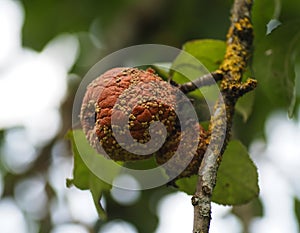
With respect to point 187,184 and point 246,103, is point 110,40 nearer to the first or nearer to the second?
point 246,103

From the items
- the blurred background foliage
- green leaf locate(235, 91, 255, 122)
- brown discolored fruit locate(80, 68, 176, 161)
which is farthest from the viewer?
the blurred background foliage

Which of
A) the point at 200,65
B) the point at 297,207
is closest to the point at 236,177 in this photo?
the point at 200,65

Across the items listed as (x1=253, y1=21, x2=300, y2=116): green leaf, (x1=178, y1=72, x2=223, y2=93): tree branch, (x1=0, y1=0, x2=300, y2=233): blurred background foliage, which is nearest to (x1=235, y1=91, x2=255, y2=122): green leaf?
(x1=253, y1=21, x2=300, y2=116): green leaf

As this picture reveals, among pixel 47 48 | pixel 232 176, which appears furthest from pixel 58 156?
pixel 232 176

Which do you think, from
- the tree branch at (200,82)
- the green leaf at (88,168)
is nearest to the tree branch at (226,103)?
the tree branch at (200,82)

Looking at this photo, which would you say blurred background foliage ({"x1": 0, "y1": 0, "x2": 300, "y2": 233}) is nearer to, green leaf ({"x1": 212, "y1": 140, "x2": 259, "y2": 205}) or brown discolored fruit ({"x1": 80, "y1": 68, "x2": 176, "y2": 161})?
green leaf ({"x1": 212, "y1": 140, "x2": 259, "y2": 205})

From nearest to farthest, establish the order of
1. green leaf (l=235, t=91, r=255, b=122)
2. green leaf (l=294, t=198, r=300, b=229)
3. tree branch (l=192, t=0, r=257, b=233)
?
tree branch (l=192, t=0, r=257, b=233) → green leaf (l=235, t=91, r=255, b=122) → green leaf (l=294, t=198, r=300, b=229)
